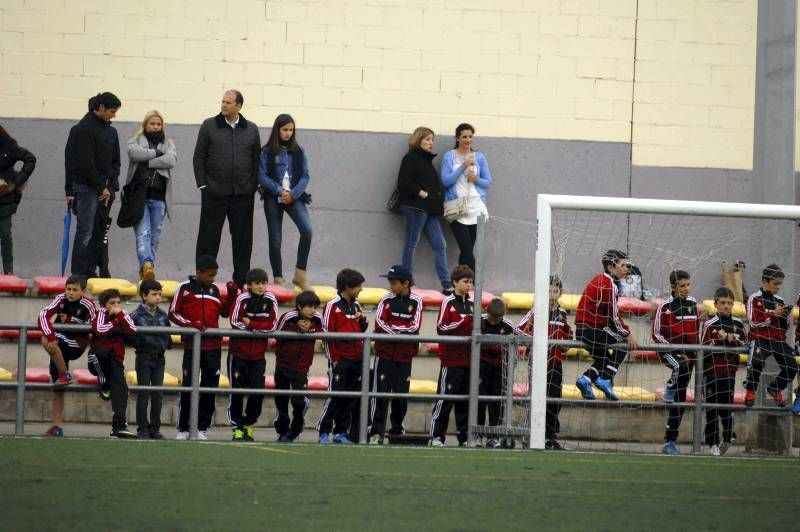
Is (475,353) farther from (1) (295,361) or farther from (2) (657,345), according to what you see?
(2) (657,345)

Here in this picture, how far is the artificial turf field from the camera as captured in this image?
7.25 metres

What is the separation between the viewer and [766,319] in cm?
1323

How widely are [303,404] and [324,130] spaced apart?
531 cm

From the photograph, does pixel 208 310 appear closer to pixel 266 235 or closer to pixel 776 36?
pixel 266 235

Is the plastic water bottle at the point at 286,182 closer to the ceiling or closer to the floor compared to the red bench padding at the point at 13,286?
closer to the ceiling

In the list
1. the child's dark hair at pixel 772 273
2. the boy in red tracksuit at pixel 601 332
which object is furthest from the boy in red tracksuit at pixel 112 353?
the child's dark hair at pixel 772 273

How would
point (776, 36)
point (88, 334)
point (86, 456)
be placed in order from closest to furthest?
point (86, 456) < point (88, 334) < point (776, 36)

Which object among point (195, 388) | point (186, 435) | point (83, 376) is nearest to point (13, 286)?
point (83, 376)

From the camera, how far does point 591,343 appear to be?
1273cm

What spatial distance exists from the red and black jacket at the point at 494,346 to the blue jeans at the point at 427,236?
3143 mm

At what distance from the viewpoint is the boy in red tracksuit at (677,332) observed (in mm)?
13195

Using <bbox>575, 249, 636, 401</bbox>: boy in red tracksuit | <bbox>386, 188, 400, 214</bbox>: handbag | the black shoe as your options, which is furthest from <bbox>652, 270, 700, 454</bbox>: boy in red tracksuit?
<bbox>386, 188, 400, 214</bbox>: handbag

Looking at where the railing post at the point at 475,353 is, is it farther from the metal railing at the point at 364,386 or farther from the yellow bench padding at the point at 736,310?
the yellow bench padding at the point at 736,310

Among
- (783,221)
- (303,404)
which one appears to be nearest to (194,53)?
(303,404)
